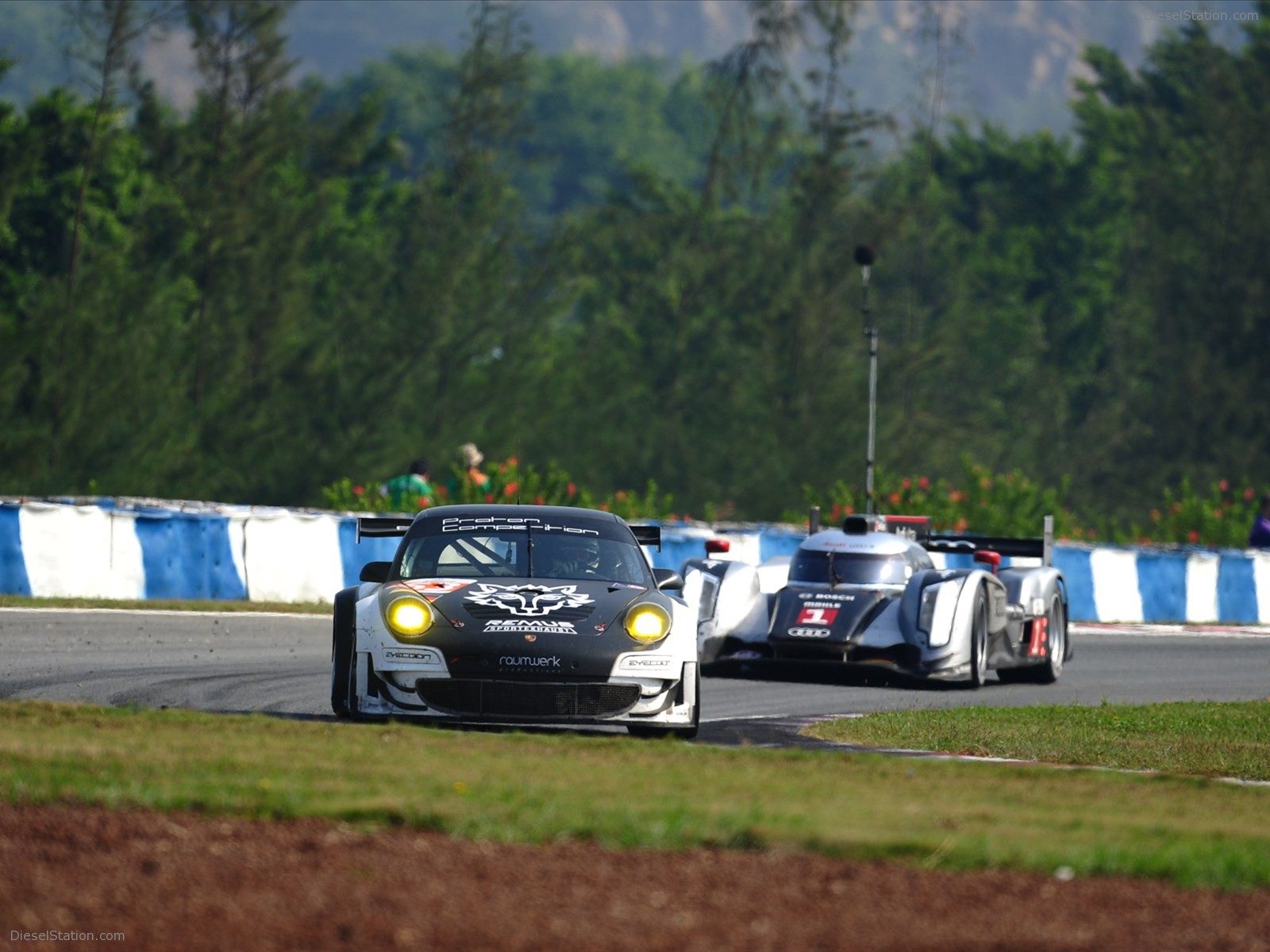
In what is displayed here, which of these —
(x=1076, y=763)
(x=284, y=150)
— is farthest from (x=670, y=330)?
(x=1076, y=763)

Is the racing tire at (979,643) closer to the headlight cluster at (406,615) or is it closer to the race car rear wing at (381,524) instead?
the race car rear wing at (381,524)

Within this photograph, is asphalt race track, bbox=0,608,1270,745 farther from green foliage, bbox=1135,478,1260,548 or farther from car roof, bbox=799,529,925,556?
green foliage, bbox=1135,478,1260,548

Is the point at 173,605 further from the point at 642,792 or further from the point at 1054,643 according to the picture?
the point at 642,792

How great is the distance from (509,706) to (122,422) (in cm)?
2473

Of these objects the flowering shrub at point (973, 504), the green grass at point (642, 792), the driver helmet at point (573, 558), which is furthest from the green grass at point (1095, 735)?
the flowering shrub at point (973, 504)

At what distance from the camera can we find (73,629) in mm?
16594

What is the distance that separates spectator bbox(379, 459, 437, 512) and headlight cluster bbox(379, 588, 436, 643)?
11727mm

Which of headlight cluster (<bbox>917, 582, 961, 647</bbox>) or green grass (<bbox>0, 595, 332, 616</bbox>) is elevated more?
headlight cluster (<bbox>917, 582, 961, 647</bbox>)

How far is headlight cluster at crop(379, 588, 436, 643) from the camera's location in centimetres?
1093

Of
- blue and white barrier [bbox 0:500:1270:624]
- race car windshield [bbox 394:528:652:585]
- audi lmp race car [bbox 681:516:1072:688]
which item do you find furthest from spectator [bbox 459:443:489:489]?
race car windshield [bbox 394:528:652:585]

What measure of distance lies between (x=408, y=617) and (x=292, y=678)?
333cm

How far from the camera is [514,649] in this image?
10750 mm

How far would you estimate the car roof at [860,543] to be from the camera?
16188mm

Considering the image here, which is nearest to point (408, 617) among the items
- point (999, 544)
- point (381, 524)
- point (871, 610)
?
point (381, 524)
